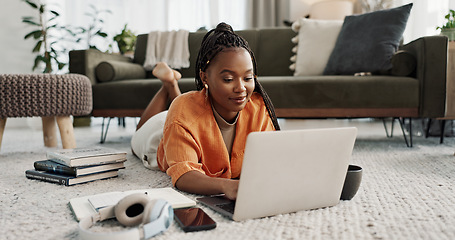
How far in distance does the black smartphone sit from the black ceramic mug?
0.37m

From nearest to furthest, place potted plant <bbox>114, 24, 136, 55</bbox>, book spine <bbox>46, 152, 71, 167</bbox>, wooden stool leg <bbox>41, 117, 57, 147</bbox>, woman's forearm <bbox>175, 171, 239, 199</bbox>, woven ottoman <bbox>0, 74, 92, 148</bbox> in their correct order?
woman's forearm <bbox>175, 171, 239, 199</bbox>
book spine <bbox>46, 152, 71, 167</bbox>
woven ottoman <bbox>0, 74, 92, 148</bbox>
wooden stool leg <bbox>41, 117, 57, 147</bbox>
potted plant <bbox>114, 24, 136, 55</bbox>

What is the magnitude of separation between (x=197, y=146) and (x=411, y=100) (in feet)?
4.71

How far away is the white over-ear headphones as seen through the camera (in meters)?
0.64

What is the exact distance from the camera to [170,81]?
1782 millimetres

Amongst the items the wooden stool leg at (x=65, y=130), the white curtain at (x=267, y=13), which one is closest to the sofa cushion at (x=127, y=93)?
the wooden stool leg at (x=65, y=130)

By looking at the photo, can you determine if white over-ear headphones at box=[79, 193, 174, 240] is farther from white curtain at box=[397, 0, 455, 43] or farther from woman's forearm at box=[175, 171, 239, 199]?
white curtain at box=[397, 0, 455, 43]

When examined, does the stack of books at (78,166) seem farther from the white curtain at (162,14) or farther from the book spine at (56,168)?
the white curtain at (162,14)

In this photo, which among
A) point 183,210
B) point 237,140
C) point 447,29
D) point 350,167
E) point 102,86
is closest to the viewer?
point 183,210

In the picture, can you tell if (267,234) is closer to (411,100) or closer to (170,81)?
(170,81)

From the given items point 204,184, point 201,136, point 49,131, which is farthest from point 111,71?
point 204,184

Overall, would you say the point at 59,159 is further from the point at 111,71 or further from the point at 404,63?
the point at 404,63

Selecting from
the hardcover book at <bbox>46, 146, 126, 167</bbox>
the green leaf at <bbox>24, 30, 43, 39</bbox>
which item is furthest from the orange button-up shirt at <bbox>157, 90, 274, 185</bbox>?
the green leaf at <bbox>24, 30, 43, 39</bbox>

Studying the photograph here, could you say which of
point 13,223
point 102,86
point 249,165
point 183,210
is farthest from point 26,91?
point 249,165

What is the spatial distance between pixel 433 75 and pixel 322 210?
4.70 ft
